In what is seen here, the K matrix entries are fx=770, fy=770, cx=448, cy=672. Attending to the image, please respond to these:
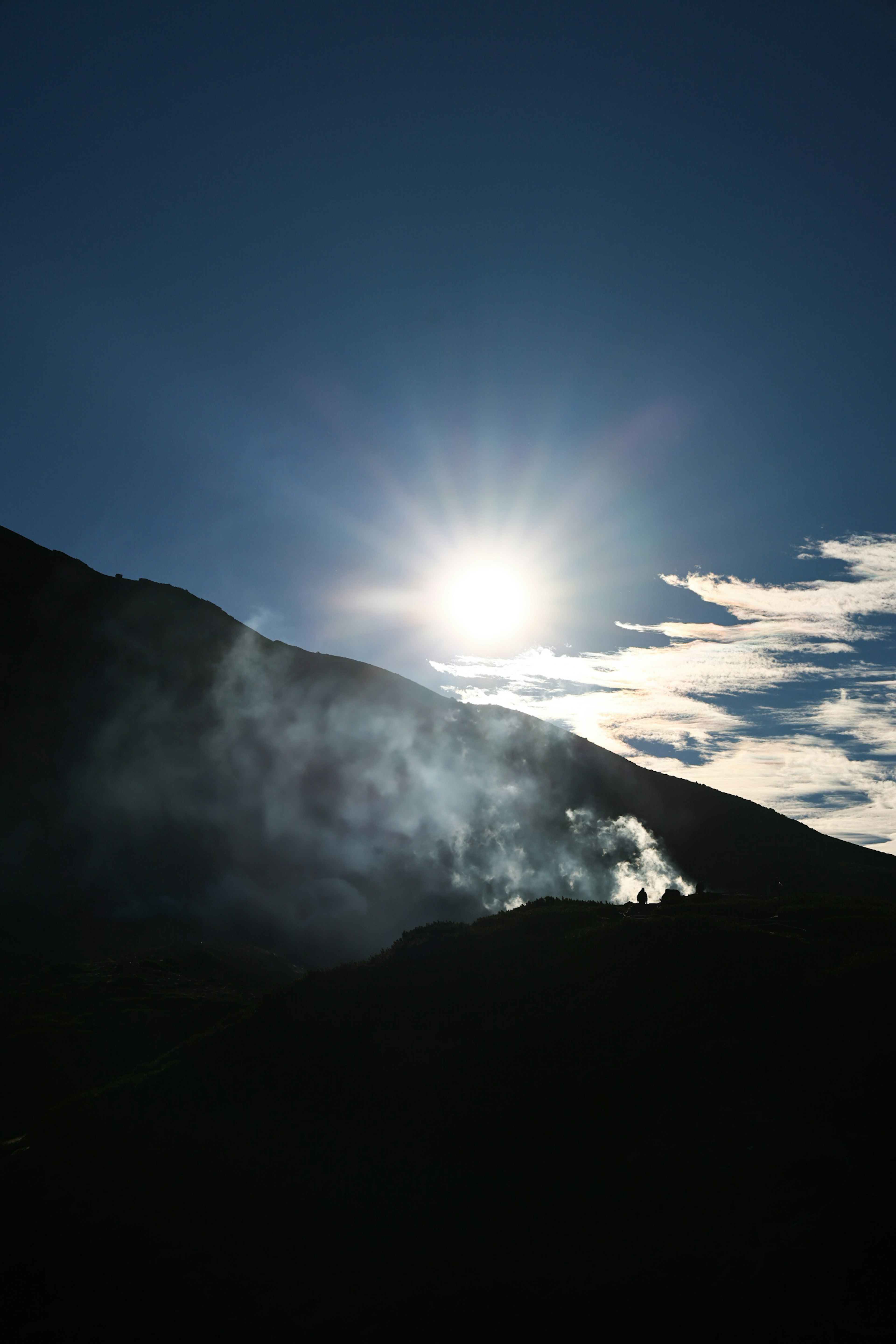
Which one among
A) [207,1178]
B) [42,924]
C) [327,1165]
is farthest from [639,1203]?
[42,924]

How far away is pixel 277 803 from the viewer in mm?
94875

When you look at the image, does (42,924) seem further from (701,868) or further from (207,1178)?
(701,868)

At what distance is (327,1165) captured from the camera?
70.6ft

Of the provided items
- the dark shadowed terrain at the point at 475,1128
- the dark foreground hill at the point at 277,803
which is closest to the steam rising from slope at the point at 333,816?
the dark foreground hill at the point at 277,803

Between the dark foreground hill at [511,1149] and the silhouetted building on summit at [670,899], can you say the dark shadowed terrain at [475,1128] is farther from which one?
the silhouetted building on summit at [670,899]

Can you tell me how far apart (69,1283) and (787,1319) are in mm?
15839

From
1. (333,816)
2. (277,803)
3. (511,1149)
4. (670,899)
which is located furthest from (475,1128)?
(277,803)

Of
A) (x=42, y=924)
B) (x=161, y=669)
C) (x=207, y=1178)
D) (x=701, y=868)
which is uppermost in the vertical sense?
(x=161, y=669)

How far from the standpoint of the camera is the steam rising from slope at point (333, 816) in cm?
8200

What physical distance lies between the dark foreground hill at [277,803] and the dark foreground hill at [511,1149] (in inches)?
1851

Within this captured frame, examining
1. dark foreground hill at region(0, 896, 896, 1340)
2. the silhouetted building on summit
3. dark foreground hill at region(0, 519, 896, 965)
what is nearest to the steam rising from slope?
dark foreground hill at region(0, 519, 896, 965)

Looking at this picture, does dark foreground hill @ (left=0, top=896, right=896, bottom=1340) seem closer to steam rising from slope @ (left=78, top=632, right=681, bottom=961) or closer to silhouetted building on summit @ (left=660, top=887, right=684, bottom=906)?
silhouetted building on summit @ (left=660, top=887, right=684, bottom=906)

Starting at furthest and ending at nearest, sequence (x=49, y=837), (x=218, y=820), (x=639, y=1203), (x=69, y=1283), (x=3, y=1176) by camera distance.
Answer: (x=218, y=820), (x=49, y=837), (x=3, y=1176), (x=69, y=1283), (x=639, y=1203)

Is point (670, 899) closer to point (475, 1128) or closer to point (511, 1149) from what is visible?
point (475, 1128)
